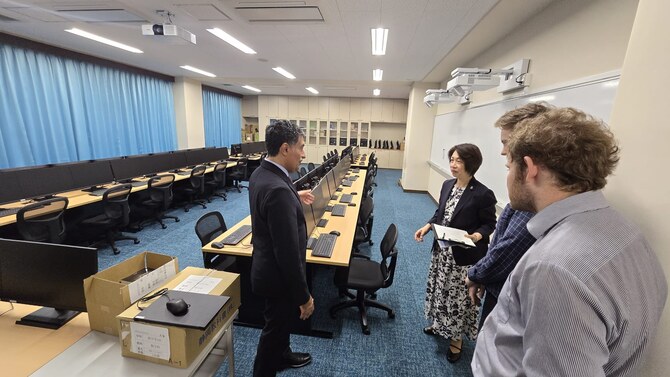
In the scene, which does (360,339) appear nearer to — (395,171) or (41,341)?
(41,341)

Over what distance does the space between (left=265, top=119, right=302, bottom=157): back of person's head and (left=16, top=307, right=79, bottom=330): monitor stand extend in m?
1.30

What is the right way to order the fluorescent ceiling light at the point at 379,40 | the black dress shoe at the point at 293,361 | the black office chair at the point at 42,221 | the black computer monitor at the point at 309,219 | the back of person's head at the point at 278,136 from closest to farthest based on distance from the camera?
the back of person's head at the point at 278,136 → the black dress shoe at the point at 293,361 → the black computer monitor at the point at 309,219 → the black office chair at the point at 42,221 → the fluorescent ceiling light at the point at 379,40

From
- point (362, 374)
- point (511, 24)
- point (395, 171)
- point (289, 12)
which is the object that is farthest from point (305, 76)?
point (362, 374)

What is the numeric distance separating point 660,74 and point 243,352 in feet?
8.70

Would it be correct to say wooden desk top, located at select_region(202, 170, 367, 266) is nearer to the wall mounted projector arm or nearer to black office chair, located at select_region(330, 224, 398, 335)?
black office chair, located at select_region(330, 224, 398, 335)

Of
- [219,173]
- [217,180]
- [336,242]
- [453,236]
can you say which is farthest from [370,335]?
[219,173]

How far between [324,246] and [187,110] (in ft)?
25.1

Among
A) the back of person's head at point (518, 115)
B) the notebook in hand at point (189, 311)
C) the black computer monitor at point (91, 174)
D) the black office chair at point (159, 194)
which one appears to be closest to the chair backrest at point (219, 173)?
the black office chair at point (159, 194)

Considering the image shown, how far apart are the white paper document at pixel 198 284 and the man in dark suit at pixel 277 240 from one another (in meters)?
0.22

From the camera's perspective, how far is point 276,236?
1.44 metres

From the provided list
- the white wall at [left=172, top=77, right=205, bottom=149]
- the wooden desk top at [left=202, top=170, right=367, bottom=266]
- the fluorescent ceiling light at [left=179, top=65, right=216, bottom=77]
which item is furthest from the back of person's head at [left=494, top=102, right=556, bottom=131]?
the white wall at [left=172, top=77, right=205, bottom=149]

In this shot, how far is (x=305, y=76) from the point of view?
23.1ft

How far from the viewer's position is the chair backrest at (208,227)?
243 centimetres

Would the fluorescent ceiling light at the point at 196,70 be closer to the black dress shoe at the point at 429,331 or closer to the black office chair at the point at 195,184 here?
the black office chair at the point at 195,184
